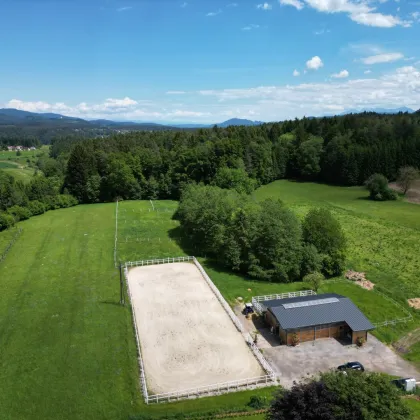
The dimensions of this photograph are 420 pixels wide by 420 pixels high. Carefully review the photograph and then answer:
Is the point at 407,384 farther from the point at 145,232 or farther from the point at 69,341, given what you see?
the point at 145,232

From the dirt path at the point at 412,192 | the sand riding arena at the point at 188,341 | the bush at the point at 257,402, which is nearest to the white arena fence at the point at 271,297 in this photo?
the sand riding arena at the point at 188,341

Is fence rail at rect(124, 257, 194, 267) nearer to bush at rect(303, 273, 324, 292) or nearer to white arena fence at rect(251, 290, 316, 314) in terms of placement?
white arena fence at rect(251, 290, 316, 314)

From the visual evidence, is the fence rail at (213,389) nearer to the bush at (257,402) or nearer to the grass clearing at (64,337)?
the bush at (257,402)

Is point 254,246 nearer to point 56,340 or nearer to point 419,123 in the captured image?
point 56,340

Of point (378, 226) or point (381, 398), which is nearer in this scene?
point (381, 398)

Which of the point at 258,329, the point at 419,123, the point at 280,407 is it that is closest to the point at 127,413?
the point at 280,407

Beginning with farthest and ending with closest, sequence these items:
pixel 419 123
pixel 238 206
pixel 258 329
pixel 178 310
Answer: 1. pixel 419 123
2. pixel 238 206
3. pixel 178 310
4. pixel 258 329

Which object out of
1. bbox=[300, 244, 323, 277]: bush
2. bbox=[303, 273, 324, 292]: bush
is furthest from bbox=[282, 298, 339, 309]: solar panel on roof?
bbox=[300, 244, 323, 277]: bush
